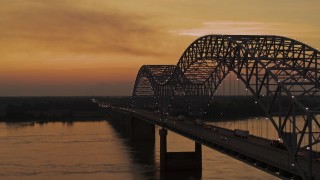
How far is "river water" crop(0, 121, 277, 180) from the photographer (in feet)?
215

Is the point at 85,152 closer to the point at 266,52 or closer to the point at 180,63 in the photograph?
the point at 180,63

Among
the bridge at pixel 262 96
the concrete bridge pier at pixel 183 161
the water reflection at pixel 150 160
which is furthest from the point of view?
the concrete bridge pier at pixel 183 161

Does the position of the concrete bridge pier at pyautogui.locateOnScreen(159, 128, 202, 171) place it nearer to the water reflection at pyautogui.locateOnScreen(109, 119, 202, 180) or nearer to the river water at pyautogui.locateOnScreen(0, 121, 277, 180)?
the water reflection at pyautogui.locateOnScreen(109, 119, 202, 180)

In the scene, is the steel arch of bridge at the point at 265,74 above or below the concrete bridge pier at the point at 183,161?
above

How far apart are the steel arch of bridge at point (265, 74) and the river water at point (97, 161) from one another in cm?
911

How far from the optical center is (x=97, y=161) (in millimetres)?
79125

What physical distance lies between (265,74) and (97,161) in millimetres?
41354

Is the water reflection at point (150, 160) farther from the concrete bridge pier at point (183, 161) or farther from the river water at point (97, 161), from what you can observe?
the concrete bridge pier at point (183, 161)

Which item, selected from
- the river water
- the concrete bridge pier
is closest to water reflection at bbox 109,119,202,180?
the river water

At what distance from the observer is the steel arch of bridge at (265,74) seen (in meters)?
36.9

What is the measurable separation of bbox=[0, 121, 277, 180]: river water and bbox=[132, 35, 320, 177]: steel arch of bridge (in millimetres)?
9109

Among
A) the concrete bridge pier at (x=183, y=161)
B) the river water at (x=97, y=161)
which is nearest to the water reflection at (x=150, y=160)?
the river water at (x=97, y=161)

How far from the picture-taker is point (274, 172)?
117 feet

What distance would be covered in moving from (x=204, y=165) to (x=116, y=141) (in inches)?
1817
